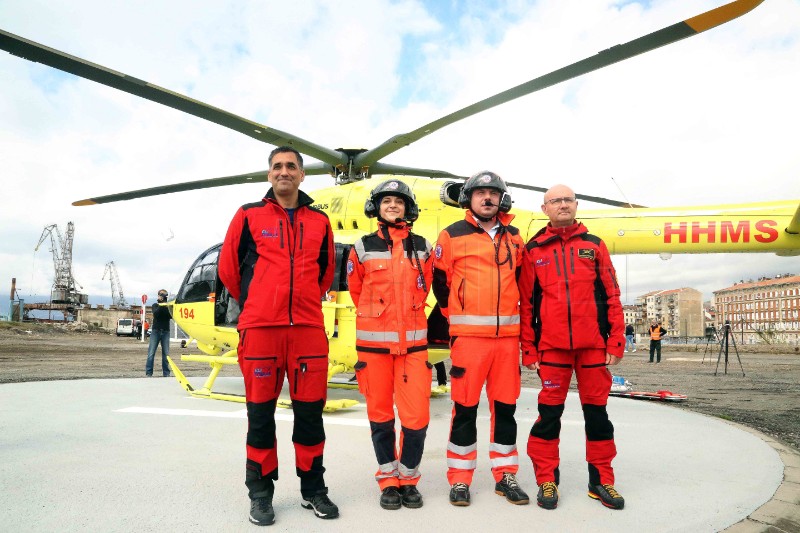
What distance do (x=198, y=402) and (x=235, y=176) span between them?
292 cm

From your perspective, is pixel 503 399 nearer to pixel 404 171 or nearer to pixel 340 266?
pixel 340 266

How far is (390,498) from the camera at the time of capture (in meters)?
2.88

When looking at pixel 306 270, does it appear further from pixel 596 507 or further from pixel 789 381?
pixel 789 381

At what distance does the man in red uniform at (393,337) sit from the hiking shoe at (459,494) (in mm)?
201

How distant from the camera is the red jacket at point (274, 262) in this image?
2.90 m

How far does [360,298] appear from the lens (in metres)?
3.39

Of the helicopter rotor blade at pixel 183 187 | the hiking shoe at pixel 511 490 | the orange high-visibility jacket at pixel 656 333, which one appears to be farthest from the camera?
the orange high-visibility jacket at pixel 656 333

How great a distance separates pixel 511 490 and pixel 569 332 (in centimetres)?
100

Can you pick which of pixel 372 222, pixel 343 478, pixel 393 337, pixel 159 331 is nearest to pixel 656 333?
pixel 372 222

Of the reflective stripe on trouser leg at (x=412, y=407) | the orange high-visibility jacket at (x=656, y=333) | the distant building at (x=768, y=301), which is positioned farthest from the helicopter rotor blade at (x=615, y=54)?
the distant building at (x=768, y=301)

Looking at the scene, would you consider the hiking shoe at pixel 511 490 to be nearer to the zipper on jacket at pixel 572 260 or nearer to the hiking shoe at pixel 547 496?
the hiking shoe at pixel 547 496

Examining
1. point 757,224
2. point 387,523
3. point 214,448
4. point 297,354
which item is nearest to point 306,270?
point 297,354

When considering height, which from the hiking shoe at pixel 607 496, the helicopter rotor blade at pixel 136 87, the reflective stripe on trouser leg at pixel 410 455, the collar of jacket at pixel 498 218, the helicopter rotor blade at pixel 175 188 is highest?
the helicopter rotor blade at pixel 136 87

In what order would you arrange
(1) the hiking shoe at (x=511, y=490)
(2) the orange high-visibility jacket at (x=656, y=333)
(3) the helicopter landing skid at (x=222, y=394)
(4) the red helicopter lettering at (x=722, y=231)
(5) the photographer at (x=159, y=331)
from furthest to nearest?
(2) the orange high-visibility jacket at (x=656, y=333), (5) the photographer at (x=159, y=331), (3) the helicopter landing skid at (x=222, y=394), (4) the red helicopter lettering at (x=722, y=231), (1) the hiking shoe at (x=511, y=490)
